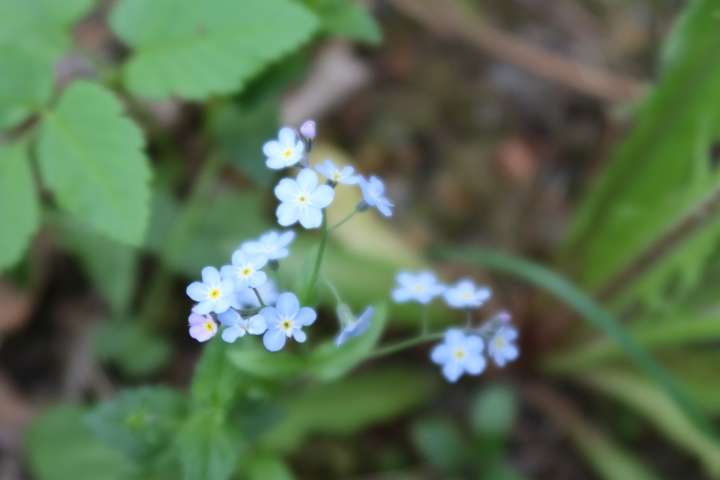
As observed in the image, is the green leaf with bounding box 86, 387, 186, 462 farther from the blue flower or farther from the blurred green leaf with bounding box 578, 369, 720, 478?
the blurred green leaf with bounding box 578, 369, 720, 478

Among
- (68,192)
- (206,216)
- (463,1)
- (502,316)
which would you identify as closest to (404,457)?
(206,216)

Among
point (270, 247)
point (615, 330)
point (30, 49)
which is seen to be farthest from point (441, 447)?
point (30, 49)

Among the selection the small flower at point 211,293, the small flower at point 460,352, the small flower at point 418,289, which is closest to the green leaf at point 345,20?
the small flower at point 418,289

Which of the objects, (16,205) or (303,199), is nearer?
(303,199)

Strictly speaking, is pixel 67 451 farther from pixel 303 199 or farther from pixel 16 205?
pixel 303 199

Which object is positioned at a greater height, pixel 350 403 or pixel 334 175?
pixel 350 403

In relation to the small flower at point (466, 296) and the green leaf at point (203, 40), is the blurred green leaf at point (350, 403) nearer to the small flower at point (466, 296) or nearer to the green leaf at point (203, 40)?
the small flower at point (466, 296)

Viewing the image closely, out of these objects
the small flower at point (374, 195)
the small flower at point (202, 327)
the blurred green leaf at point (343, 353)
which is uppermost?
the small flower at point (374, 195)

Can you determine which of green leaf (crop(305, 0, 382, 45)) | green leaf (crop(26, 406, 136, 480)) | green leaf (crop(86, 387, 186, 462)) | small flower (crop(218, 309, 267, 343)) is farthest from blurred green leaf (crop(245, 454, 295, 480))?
green leaf (crop(305, 0, 382, 45))

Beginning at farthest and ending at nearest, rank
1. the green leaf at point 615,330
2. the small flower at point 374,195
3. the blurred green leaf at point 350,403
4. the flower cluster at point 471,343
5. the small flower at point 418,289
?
the blurred green leaf at point 350,403, the green leaf at point 615,330, the small flower at point 418,289, the flower cluster at point 471,343, the small flower at point 374,195

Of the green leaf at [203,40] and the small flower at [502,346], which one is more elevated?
the green leaf at [203,40]
